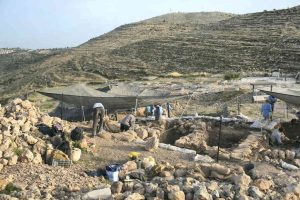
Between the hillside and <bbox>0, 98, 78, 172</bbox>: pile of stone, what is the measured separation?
18.9m

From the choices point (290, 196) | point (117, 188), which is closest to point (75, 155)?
point (117, 188)

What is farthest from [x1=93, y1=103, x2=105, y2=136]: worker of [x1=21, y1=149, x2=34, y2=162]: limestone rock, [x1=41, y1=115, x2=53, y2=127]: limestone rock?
[x1=21, y1=149, x2=34, y2=162]: limestone rock

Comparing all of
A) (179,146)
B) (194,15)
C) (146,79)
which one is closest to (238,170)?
(179,146)

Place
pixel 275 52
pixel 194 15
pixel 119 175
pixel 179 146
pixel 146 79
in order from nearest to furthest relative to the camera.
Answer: pixel 119 175 → pixel 179 146 → pixel 146 79 → pixel 275 52 → pixel 194 15

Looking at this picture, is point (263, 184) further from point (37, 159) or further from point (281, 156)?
point (37, 159)

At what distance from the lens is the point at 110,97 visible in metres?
13.5

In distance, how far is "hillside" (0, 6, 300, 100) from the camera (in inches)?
1326

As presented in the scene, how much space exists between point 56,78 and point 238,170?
30694mm

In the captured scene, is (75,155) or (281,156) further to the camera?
(281,156)

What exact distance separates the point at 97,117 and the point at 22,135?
2.13 metres

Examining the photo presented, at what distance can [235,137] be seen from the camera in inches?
495

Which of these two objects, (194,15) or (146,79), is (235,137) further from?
(194,15)

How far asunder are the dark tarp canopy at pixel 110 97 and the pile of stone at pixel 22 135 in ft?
7.81

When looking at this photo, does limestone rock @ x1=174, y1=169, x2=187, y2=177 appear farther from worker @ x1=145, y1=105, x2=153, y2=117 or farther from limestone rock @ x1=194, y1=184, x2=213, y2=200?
worker @ x1=145, y1=105, x2=153, y2=117
